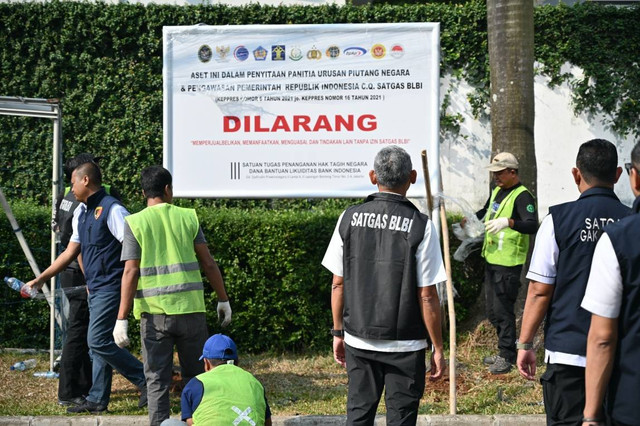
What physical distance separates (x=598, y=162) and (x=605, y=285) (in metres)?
1.22

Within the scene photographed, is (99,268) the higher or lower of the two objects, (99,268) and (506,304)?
the higher

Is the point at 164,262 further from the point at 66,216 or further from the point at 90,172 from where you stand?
the point at 66,216

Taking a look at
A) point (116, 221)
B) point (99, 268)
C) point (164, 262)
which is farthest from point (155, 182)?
point (99, 268)

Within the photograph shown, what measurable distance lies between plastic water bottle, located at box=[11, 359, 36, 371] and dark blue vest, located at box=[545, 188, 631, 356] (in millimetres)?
5653

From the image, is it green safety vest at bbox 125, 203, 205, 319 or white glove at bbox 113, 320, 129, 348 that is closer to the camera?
green safety vest at bbox 125, 203, 205, 319

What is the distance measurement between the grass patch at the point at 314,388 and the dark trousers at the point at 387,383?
2077mm

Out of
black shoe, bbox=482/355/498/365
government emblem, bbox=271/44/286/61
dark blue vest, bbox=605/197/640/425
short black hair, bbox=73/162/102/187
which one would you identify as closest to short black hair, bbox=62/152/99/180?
short black hair, bbox=73/162/102/187

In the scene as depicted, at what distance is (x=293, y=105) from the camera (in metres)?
8.19

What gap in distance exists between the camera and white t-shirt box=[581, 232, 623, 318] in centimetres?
325

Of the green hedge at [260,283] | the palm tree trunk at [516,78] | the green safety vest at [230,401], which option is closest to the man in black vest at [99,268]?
the green hedge at [260,283]

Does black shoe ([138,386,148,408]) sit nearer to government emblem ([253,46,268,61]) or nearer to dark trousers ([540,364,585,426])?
government emblem ([253,46,268,61])

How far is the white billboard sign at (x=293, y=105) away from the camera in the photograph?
805 centimetres

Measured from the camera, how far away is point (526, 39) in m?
8.49

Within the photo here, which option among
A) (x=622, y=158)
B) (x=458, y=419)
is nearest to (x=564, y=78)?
(x=622, y=158)
